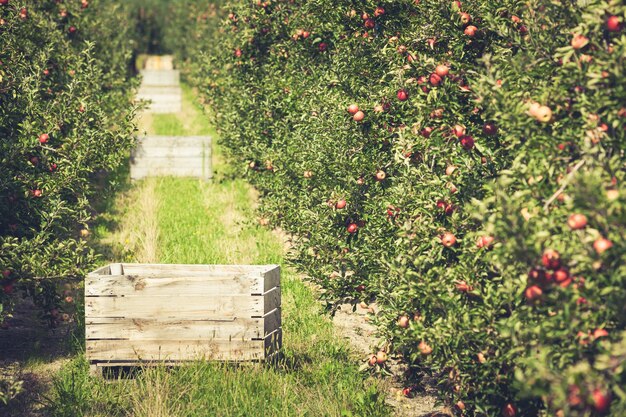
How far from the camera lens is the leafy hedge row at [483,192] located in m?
3.27

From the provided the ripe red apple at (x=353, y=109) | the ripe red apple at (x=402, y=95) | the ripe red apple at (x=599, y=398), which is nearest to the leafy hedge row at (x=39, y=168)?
the ripe red apple at (x=353, y=109)

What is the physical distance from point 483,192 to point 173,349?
2.56 m

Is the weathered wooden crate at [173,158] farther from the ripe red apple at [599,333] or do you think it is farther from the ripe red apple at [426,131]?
the ripe red apple at [599,333]

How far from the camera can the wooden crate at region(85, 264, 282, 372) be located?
18.0 feet

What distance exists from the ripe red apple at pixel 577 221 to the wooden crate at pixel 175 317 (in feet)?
9.07

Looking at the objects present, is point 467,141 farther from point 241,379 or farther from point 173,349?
point 173,349

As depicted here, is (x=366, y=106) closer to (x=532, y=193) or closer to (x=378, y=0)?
(x=378, y=0)

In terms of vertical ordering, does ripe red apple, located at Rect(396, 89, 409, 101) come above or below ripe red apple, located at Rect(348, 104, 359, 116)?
above

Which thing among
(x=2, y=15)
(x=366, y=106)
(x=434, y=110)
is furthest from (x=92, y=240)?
(x=434, y=110)

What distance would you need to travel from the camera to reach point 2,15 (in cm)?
733

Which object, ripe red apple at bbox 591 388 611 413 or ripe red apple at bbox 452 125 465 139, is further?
ripe red apple at bbox 452 125 465 139

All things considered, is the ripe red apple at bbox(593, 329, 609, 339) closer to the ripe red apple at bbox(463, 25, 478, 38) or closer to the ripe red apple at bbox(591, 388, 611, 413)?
the ripe red apple at bbox(591, 388, 611, 413)

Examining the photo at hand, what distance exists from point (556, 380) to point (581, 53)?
5.61ft

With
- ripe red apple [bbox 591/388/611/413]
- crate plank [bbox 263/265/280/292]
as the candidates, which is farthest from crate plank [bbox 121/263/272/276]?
ripe red apple [bbox 591/388/611/413]
